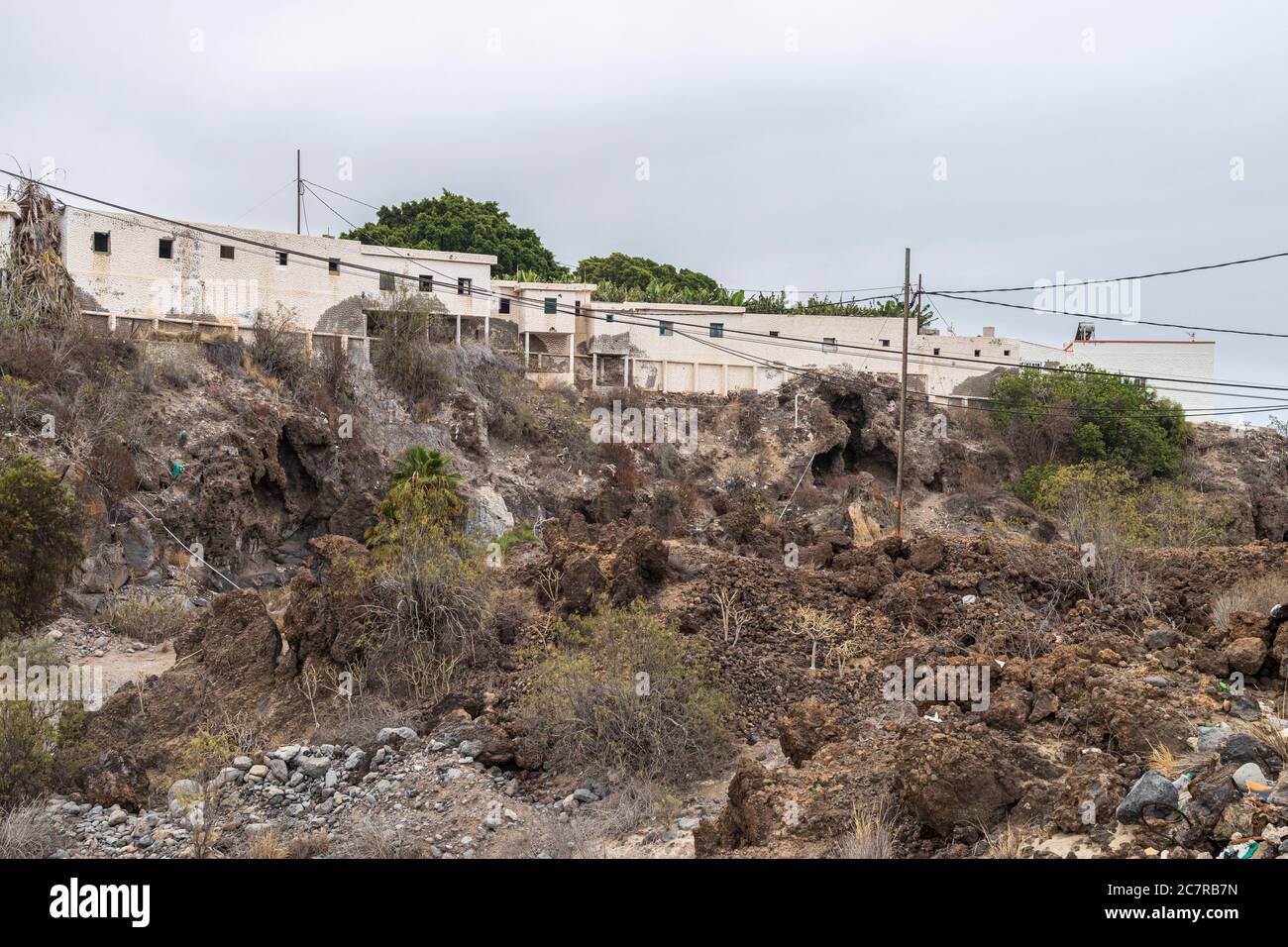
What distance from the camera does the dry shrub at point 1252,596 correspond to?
13391 millimetres

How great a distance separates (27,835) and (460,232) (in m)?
50.7

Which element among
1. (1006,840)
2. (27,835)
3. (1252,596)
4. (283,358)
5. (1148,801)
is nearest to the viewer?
(1148,801)

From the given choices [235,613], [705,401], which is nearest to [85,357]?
[235,613]

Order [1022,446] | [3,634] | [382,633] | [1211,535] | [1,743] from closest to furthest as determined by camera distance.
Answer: [1,743]
[382,633]
[3,634]
[1211,535]
[1022,446]

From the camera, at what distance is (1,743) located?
35.8ft

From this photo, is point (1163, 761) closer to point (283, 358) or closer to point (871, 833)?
point (871, 833)

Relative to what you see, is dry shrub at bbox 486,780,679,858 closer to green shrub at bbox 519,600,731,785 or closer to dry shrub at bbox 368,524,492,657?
green shrub at bbox 519,600,731,785

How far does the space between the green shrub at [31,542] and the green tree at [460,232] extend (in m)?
40.5

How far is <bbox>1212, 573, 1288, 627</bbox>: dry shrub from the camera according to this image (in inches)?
527

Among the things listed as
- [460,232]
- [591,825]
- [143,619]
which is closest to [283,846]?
[591,825]

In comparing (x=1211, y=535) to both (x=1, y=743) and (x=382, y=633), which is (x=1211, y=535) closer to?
(x=382, y=633)

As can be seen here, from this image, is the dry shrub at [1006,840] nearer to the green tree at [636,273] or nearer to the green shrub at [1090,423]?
the green shrub at [1090,423]

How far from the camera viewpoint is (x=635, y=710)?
37.7 ft
